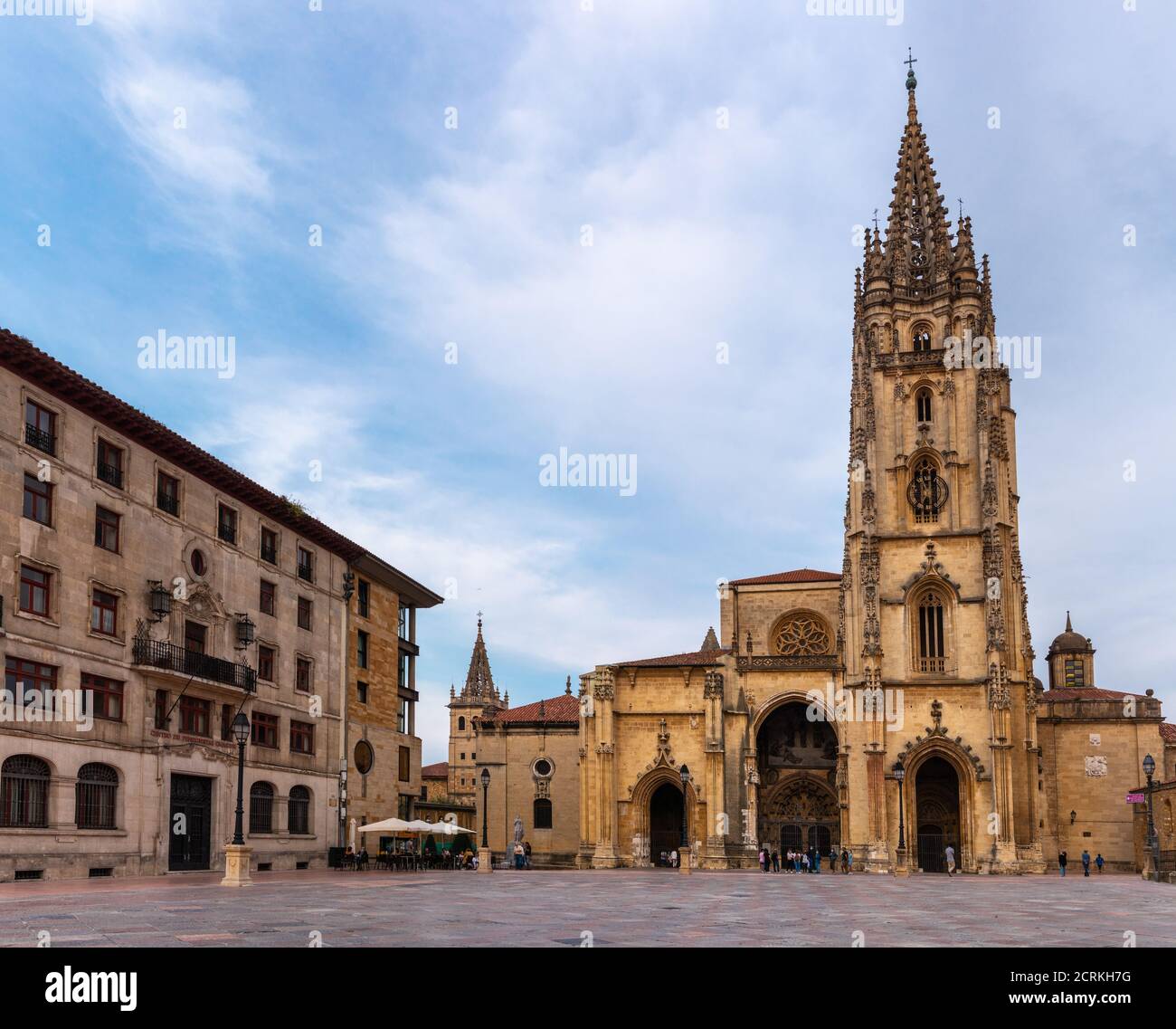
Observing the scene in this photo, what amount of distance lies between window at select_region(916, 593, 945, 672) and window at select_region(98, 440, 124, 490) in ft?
130

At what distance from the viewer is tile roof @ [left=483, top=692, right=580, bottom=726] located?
224ft

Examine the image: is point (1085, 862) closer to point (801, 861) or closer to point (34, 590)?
point (801, 861)

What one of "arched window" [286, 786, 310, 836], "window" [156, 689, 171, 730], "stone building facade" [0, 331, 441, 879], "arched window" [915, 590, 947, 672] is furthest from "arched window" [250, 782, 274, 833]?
"arched window" [915, 590, 947, 672]

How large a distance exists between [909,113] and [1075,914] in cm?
6148

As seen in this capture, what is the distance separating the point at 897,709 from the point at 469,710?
281 feet

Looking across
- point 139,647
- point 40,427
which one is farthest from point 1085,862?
point 40,427

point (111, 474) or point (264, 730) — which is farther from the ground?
point (111, 474)

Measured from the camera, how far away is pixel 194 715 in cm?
3981

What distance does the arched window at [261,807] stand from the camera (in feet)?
141

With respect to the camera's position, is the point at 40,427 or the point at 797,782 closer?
the point at 40,427

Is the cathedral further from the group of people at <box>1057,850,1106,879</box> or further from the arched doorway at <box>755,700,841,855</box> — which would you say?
the group of people at <box>1057,850,1106,879</box>

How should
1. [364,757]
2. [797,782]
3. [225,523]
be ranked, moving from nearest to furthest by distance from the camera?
[225,523]
[364,757]
[797,782]

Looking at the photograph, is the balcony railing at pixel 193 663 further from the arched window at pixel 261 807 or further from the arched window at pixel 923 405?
the arched window at pixel 923 405

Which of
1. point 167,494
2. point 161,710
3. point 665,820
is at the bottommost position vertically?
point 665,820
